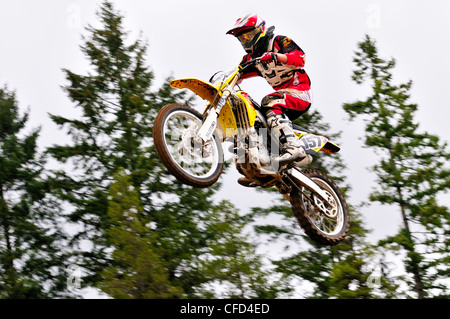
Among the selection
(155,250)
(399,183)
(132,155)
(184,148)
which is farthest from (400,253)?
(184,148)

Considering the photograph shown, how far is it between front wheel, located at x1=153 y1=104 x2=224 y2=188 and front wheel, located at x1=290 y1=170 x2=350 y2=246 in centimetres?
173

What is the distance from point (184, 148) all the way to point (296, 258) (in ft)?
38.7

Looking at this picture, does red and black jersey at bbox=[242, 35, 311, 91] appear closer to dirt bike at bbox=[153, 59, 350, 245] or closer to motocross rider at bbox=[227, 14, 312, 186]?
motocross rider at bbox=[227, 14, 312, 186]

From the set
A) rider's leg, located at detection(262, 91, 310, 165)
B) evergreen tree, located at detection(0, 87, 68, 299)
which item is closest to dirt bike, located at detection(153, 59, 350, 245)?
rider's leg, located at detection(262, 91, 310, 165)

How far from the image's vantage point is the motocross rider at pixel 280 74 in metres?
10.3

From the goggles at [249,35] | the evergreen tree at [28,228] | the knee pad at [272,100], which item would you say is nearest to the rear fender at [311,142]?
the knee pad at [272,100]

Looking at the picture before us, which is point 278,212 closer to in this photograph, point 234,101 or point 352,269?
point 352,269

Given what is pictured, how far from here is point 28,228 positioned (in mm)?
22953

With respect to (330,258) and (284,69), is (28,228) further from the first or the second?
(284,69)

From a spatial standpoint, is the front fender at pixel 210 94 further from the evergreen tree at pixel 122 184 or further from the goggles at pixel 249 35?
the evergreen tree at pixel 122 184

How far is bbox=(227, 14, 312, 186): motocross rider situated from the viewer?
404 inches

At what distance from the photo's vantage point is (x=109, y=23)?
25656 mm

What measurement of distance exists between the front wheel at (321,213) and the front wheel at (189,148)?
1.73 metres
